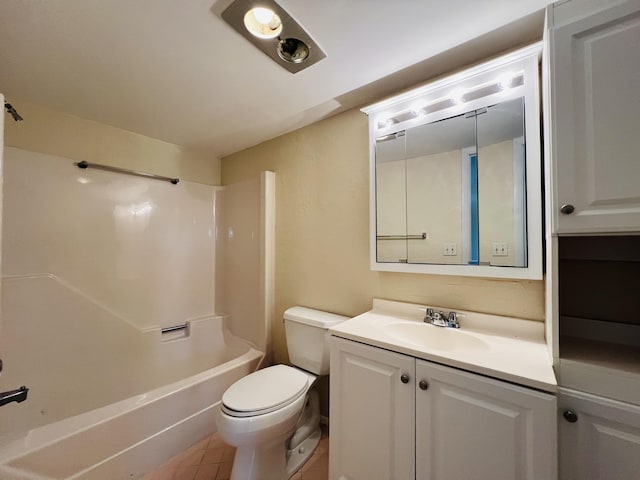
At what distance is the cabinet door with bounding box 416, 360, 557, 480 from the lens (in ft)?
2.44

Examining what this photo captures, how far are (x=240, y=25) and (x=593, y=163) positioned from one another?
1332 millimetres

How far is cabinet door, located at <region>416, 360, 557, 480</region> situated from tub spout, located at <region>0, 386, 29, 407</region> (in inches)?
52.2

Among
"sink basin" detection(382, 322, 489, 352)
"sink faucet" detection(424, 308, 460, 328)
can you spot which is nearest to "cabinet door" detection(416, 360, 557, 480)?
"sink basin" detection(382, 322, 489, 352)

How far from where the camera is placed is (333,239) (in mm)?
1723

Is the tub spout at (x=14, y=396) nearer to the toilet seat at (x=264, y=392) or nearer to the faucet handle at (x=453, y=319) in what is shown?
the toilet seat at (x=264, y=392)

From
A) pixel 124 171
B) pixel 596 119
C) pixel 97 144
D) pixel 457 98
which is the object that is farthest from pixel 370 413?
pixel 97 144

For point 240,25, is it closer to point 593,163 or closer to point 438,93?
point 438,93

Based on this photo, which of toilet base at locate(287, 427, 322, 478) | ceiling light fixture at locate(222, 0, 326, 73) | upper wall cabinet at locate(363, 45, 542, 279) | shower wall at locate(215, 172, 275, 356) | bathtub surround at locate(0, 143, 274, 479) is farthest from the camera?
shower wall at locate(215, 172, 275, 356)

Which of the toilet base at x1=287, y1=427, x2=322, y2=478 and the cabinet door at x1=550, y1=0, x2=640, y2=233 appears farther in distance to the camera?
the toilet base at x1=287, y1=427, x2=322, y2=478

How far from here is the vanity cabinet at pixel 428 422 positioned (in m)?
0.76

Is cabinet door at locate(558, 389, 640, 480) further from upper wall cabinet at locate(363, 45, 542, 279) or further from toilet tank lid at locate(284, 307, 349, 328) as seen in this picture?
toilet tank lid at locate(284, 307, 349, 328)

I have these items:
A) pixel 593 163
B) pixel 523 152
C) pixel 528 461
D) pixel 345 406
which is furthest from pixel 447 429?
pixel 523 152

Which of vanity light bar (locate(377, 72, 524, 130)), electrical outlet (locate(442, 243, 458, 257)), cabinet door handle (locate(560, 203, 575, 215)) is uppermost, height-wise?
vanity light bar (locate(377, 72, 524, 130))

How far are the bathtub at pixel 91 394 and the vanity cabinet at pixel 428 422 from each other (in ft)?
3.18
